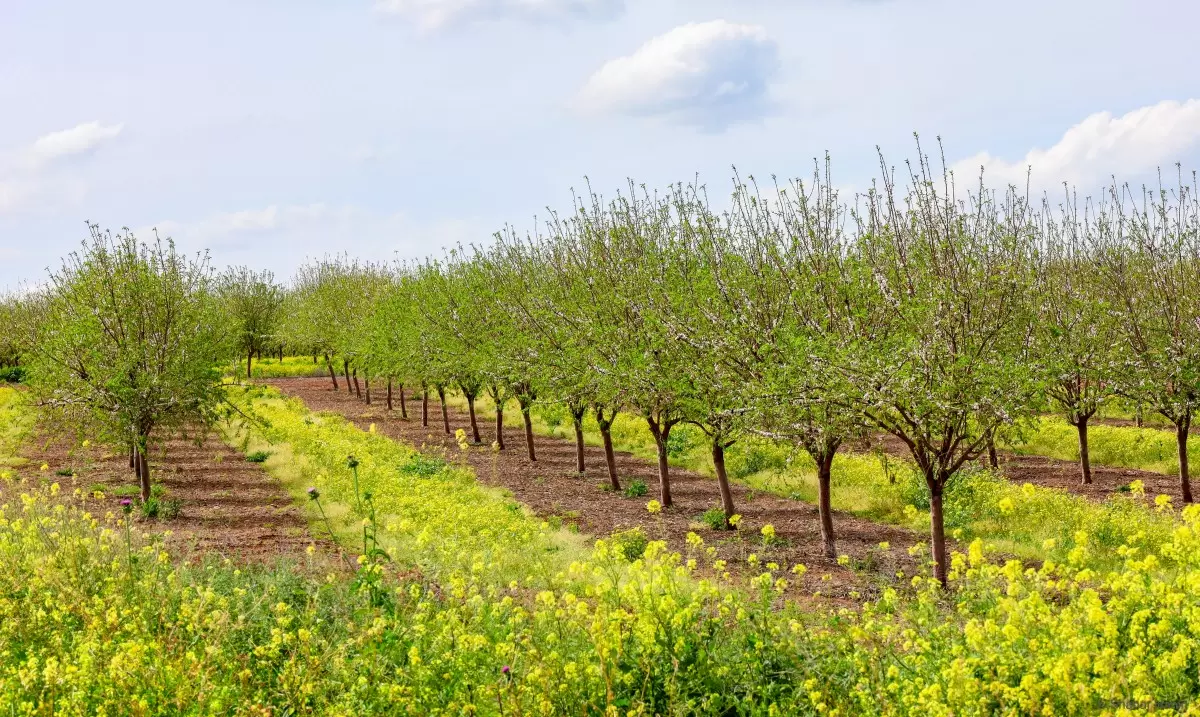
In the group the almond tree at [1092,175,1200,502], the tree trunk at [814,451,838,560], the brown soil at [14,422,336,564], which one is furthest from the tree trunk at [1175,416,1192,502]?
the brown soil at [14,422,336,564]

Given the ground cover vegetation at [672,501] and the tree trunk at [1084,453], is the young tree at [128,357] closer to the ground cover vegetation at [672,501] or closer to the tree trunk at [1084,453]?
the ground cover vegetation at [672,501]

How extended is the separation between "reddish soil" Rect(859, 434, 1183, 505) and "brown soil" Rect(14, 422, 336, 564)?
1310 centimetres

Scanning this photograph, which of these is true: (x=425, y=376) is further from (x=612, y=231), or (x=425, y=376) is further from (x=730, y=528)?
(x=730, y=528)

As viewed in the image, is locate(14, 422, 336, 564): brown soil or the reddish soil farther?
the reddish soil

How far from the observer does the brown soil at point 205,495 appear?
595 inches

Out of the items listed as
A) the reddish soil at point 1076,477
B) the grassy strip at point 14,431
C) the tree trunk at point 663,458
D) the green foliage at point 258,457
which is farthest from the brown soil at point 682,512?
the grassy strip at point 14,431

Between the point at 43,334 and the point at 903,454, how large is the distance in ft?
79.1

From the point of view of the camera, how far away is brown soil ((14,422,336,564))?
49.6ft

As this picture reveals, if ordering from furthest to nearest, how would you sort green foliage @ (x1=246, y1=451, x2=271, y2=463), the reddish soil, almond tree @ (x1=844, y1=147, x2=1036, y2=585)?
green foliage @ (x1=246, y1=451, x2=271, y2=463) < the reddish soil < almond tree @ (x1=844, y1=147, x2=1036, y2=585)

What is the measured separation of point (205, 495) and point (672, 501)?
1151 centimetres

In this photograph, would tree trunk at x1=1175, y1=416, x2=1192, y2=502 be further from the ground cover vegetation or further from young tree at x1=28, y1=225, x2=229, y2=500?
young tree at x1=28, y1=225, x2=229, y2=500

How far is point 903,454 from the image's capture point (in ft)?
86.9

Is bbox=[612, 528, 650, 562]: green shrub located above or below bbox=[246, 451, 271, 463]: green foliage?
below

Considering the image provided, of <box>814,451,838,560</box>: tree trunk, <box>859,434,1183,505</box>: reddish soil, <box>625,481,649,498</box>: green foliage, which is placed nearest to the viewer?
<box>814,451,838,560</box>: tree trunk
